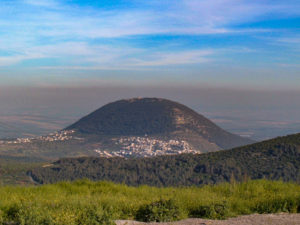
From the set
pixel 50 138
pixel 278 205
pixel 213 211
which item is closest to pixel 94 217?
pixel 213 211

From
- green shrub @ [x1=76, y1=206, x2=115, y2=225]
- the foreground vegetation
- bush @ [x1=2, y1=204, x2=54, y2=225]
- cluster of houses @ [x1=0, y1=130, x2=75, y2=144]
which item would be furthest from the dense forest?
cluster of houses @ [x1=0, y1=130, x2=75, y2=144]

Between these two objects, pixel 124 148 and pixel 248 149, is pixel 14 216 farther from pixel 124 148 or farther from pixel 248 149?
pixel 124 148

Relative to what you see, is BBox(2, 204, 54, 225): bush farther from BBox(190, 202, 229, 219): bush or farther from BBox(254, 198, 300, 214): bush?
BBox(254, 198, 300, 214): bush

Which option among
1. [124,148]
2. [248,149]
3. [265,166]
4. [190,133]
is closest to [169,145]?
[124,148]

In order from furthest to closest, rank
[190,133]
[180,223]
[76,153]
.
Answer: [190,133]
[76,153]
[180,223]

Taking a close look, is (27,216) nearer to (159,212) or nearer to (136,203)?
(136,203)
